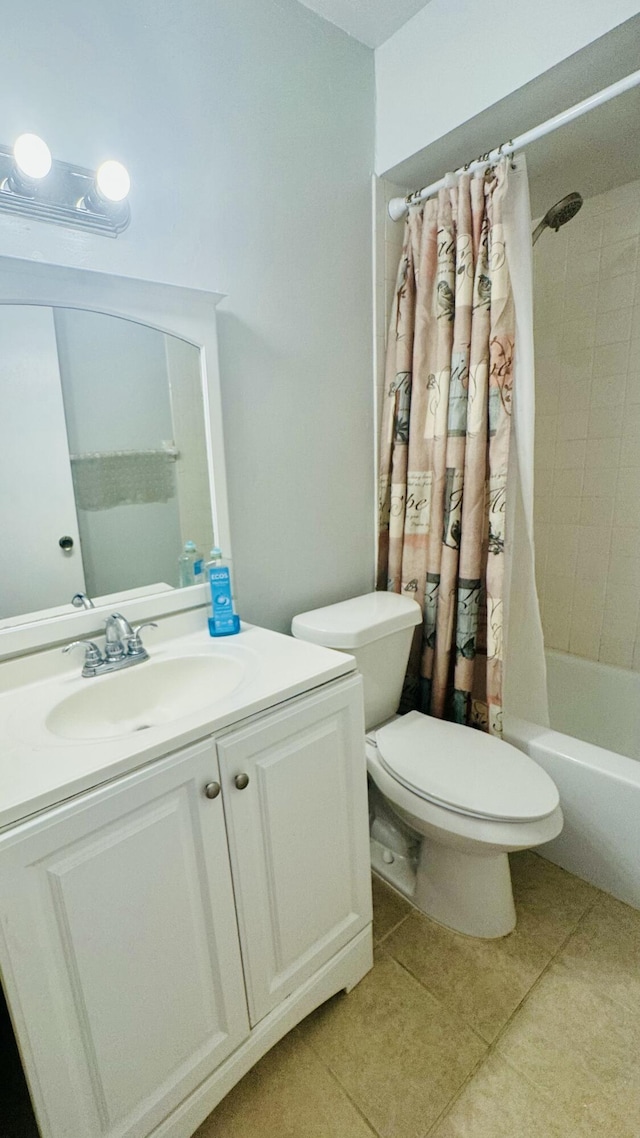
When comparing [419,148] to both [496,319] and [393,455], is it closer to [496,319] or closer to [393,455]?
[496,319]

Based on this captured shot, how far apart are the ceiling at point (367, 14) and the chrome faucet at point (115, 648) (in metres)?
1.72

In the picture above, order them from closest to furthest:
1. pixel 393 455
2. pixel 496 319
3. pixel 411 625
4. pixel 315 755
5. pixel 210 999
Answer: pixel 210 999, pixel 315 755, pixel 496 319, pixel 411 625, pixel 393 455

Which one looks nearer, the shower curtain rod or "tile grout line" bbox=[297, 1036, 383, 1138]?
"tile grout line" bbox=[297, 1036, 383, 1138]

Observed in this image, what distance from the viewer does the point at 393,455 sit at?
67.4 inches

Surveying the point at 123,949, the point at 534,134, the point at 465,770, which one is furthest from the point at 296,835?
the point at 534,134

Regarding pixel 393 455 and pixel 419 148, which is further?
pixel 393 455

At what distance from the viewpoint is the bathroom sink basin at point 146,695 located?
3.35ft

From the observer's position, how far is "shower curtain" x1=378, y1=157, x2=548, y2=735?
140 cm

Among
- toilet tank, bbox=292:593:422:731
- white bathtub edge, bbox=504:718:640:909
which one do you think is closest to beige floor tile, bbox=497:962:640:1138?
white bathtub edge, bbox=504:718:640:909

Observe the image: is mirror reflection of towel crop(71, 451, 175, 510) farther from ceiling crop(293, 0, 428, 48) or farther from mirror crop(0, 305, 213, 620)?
ceiling crop(293, 0, 428, 48)

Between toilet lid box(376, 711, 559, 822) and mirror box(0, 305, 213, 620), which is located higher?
mirror box(0, 305, 213, 620)

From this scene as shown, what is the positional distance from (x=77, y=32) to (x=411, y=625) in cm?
158

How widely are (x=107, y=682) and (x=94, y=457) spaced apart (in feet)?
1.69

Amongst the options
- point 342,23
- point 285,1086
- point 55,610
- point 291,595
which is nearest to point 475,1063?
point 285,1086
